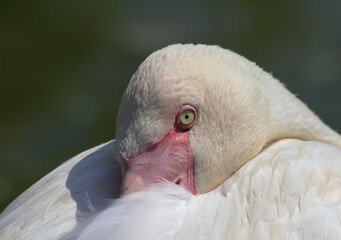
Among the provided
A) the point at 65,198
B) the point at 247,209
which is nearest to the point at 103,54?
the point at 65,198

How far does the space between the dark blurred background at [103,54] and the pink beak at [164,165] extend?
4.11 metres

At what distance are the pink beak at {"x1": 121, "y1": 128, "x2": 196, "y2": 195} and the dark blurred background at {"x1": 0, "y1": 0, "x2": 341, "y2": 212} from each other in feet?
13.5

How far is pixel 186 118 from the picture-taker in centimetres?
283

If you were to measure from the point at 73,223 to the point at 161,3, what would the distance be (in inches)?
217

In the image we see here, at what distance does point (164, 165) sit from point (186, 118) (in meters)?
0.21

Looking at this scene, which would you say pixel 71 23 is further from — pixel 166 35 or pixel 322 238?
pixel 322 238

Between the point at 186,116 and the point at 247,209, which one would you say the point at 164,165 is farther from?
the point at 247,209

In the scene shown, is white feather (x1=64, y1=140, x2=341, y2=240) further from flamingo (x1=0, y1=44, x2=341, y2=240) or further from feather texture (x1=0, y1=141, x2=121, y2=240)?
feather texture (x1=0, y1=141, x2=121, y2=240)

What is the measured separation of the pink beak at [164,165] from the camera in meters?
2.79

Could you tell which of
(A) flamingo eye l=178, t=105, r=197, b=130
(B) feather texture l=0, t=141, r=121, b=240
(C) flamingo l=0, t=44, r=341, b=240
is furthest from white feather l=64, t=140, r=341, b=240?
(A) flamingo eye l=178, t=105, r=197, b=130

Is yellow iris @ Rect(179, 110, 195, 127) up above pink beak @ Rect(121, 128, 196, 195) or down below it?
above

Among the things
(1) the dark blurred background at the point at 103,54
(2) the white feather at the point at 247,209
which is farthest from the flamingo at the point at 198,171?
(1) the dark blurred background at the point at 103,54

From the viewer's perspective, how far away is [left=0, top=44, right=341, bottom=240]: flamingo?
8.46 feet

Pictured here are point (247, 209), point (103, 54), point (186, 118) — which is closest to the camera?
point (247, 209)
